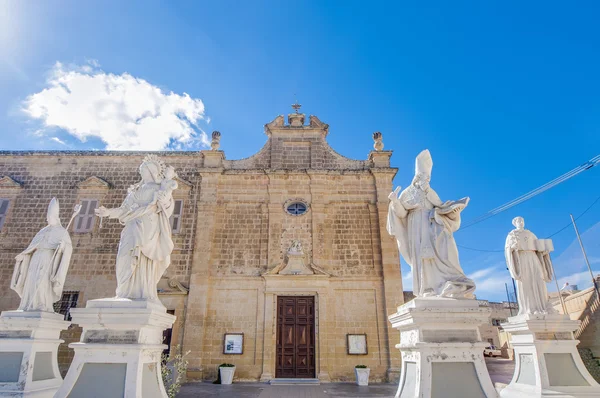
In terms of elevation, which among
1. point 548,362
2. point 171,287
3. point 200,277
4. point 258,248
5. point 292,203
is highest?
point 292,203

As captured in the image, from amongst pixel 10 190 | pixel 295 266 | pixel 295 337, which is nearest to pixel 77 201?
pixel 10 190

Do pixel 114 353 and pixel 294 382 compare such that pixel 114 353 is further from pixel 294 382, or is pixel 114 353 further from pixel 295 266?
pixel 295 266

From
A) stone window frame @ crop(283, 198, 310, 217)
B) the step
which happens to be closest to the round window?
stone window frame @ crop(283, 198, 310, 217)

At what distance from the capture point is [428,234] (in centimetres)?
489

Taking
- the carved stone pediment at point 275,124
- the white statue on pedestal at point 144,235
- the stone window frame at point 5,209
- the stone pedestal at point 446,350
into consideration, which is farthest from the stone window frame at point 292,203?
the stone window frame at point 5,209

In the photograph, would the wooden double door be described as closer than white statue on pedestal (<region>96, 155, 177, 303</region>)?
No

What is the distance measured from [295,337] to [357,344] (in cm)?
214

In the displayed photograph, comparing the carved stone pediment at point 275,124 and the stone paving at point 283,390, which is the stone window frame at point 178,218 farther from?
the stone paving at point 283,390

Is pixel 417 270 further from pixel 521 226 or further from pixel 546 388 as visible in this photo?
pixel 521 226

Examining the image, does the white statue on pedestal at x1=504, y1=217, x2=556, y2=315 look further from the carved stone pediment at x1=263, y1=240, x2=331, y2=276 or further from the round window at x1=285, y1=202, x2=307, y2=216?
the round window at x1=285, y1=202, x2=307, y2=216

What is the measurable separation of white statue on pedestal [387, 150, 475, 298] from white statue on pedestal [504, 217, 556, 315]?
9.57ft

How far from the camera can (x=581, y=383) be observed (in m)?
5.61

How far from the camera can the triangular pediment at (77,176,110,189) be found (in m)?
14.5

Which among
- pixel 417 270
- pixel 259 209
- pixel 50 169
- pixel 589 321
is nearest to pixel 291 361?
pixel 259 209
